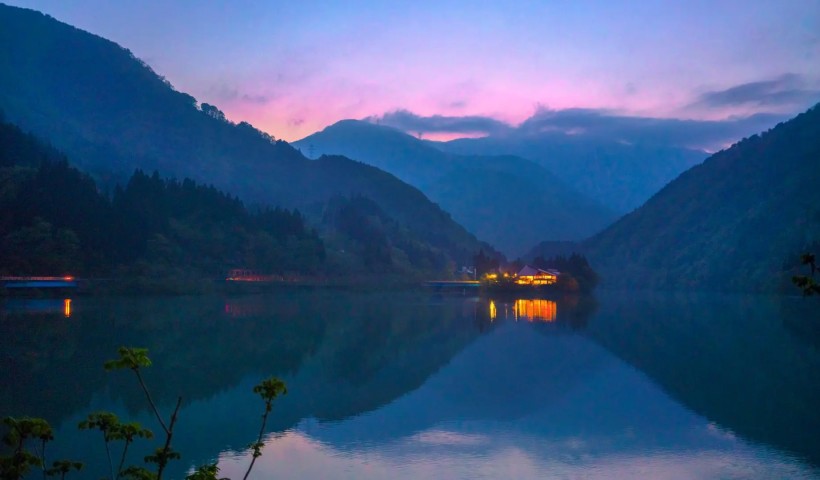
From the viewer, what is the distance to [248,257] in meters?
93.4

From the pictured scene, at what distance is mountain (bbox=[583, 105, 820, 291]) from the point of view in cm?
12756

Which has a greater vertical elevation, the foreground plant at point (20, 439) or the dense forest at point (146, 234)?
the dense forest at point (146, 234)

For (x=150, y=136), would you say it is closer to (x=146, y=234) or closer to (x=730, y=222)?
(x=146, y=234)

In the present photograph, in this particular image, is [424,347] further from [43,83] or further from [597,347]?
[43,83]

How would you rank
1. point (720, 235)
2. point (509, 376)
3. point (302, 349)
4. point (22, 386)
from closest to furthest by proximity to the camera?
point (22, 386) → point (509, 376) → point (302, 349) → point (720, 235)

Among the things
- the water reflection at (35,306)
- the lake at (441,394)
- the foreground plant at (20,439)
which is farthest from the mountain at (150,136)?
the foreground plant at (20,439)

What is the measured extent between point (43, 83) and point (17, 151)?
118710mm

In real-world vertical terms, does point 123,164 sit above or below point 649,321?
above

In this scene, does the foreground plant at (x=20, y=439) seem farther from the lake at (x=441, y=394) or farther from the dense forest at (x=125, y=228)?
the dense forest at (x=125, y=228)

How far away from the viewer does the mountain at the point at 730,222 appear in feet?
419

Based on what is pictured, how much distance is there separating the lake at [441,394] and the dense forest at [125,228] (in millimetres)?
20164

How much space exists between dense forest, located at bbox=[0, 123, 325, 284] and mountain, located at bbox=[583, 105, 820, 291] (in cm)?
6669

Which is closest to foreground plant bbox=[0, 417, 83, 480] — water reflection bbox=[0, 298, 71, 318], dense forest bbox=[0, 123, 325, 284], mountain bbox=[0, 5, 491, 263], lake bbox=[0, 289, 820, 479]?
lake bbox=[0, 289, 820, 479]

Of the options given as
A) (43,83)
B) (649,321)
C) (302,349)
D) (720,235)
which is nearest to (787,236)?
(720,235)
